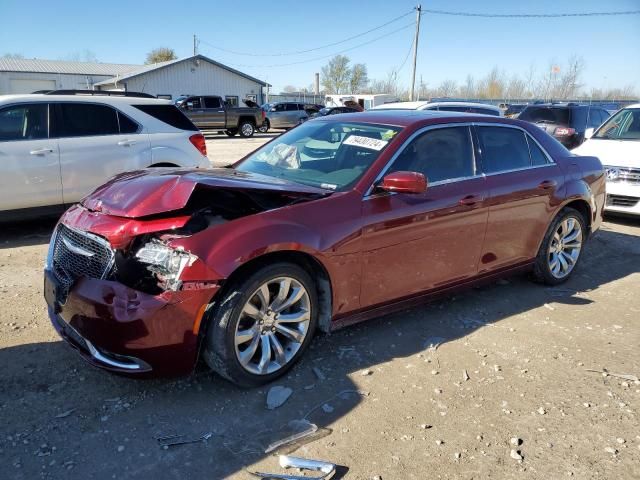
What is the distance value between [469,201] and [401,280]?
912mm

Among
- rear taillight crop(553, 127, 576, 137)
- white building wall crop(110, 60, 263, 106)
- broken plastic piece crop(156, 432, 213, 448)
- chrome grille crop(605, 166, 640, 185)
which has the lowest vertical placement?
broken plastic piece crop(156, 432, 213, 448)

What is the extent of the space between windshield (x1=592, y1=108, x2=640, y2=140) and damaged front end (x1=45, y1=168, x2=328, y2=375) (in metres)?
7.98

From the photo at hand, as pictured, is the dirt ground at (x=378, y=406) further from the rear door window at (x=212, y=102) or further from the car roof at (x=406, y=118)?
the rear door window at (x=212, y=102)

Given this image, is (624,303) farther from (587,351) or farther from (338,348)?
(338,348)

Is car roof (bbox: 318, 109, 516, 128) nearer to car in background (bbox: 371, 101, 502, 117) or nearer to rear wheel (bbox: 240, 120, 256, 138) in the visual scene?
car in background (bbox: 371, 101, 502, 117)

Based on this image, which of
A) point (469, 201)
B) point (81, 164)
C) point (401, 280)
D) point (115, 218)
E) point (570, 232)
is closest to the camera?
point (115, 218)

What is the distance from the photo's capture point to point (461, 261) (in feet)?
13.3

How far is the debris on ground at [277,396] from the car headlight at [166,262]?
90 cm

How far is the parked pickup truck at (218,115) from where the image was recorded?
2425cm

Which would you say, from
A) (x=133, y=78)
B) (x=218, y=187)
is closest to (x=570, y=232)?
(x=218, y=187)

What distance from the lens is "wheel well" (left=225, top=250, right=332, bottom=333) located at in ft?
9.62

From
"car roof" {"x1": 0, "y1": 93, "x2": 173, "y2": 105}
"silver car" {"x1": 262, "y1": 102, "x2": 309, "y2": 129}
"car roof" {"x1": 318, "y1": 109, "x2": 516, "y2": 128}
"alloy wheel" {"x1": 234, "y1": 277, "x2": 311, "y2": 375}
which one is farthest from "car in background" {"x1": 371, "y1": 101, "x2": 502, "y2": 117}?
"silver car" {"x1": 262, "y1": 102, "x2": 309, "y2": 129}

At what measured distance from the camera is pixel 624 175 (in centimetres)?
760

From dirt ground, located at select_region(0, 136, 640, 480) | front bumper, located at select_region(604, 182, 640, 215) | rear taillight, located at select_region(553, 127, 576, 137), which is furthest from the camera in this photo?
rear taillight, located at select_region(553, 127, 576, 137)
